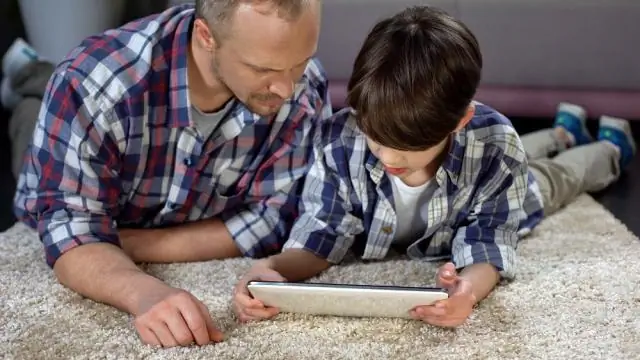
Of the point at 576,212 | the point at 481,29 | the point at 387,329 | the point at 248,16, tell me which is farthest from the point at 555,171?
the point at 248,16

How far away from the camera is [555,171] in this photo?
5.26ft

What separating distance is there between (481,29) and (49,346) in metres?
1.26

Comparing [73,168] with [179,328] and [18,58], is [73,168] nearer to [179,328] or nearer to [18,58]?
[179,328]

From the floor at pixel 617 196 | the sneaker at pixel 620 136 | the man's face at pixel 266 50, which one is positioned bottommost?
the floor at pixel 617 196

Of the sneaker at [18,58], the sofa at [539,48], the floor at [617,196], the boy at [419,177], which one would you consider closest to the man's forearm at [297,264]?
the boy at [419,177]

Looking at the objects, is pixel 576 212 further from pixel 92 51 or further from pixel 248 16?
pixel 92 51

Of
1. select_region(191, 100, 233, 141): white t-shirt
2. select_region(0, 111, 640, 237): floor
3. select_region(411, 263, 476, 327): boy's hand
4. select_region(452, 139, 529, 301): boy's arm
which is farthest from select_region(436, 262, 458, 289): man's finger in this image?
select_region(0, 111, 640, 237): floor

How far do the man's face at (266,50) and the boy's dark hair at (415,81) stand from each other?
0.29ft

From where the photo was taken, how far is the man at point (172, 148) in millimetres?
1150

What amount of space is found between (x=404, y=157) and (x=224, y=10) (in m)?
0.32

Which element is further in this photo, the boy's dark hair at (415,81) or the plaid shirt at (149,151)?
the plaid shirt at (149,151)

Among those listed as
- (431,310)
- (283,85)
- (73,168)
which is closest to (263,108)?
(283,85)

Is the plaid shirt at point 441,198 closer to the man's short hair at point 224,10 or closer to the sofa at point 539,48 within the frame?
the man's short hair at point 224,10

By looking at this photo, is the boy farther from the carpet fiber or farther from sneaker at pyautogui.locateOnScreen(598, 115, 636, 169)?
sneaker at pyautogui.locateOnScreen(598, 115, 636, 169)
